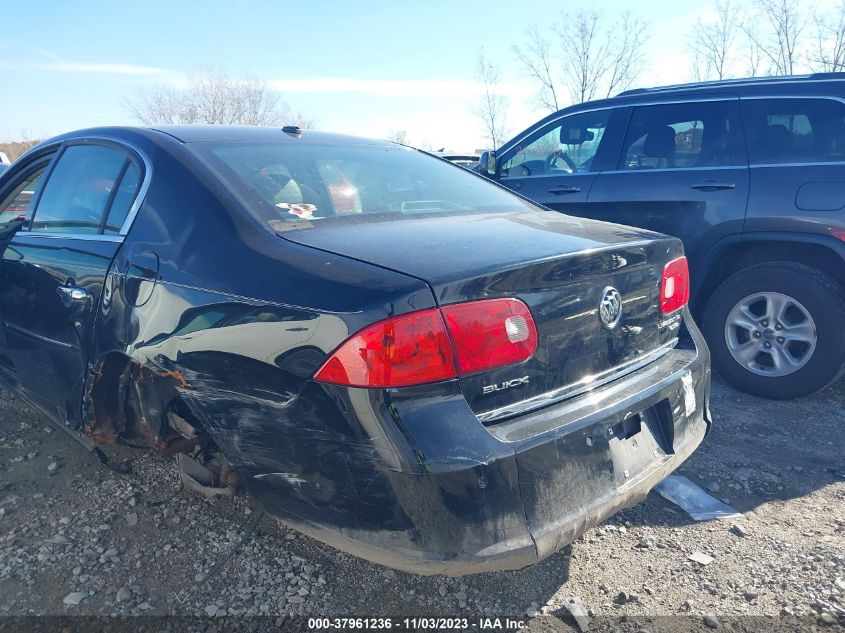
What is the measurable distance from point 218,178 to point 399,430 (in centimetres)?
117

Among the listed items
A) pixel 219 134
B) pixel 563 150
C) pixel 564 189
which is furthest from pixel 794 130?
pixel 219 134

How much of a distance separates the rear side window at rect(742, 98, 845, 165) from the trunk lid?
2.08 meters

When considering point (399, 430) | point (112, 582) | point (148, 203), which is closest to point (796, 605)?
point (399, 430)

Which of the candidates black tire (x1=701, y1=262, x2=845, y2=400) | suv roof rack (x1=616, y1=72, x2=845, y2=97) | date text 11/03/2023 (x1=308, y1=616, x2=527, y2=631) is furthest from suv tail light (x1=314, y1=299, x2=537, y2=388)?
suv roof rack (x1=616, y1=72, x2=845, y2=97)

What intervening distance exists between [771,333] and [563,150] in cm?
208

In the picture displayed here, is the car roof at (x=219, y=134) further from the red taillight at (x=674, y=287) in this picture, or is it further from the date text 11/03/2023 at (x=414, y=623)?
the date text 11/03/2023 at (x=414, y=623)

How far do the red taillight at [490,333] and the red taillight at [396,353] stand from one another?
0.13ft

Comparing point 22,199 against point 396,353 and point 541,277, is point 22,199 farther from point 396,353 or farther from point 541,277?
point 541,277

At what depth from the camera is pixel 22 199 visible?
3.88 m

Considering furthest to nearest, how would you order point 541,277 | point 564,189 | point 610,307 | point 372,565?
point 564,189, point 372,565, point 610,307, point 541,277

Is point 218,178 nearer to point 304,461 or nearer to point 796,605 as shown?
point 304,461

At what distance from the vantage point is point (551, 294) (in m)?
1.83

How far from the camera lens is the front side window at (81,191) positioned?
258 cm

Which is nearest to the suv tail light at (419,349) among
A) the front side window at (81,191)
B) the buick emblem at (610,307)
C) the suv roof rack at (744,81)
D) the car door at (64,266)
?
the buick emblem at (610,307)
